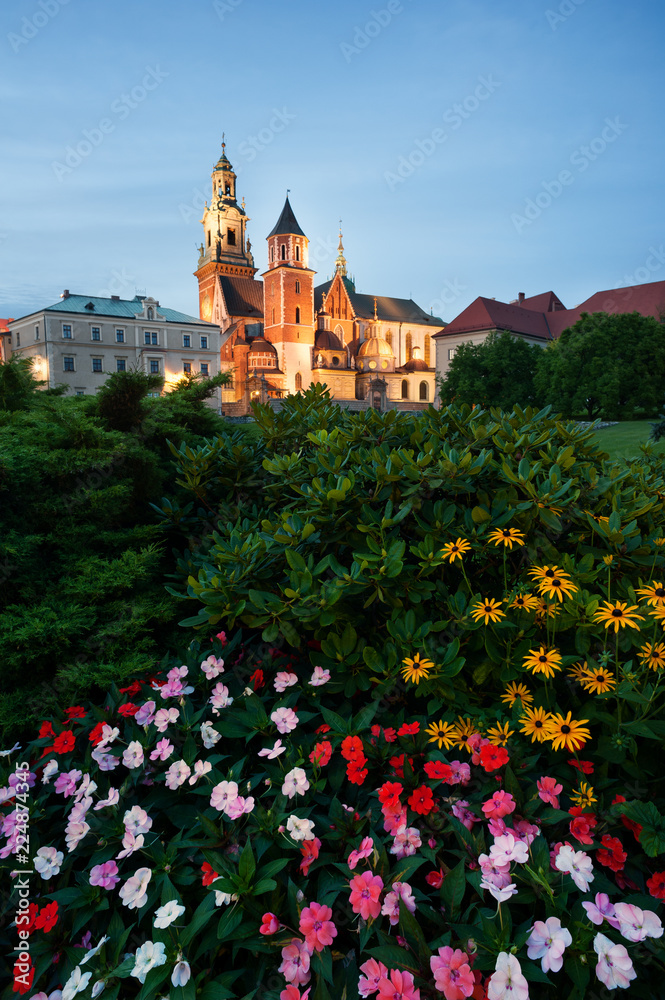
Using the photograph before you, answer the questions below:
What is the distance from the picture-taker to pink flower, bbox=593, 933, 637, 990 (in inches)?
49.9

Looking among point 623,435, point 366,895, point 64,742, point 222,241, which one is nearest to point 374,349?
point 222,241

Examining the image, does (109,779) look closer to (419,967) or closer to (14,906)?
(14,906)

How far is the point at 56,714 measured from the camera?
2.54m

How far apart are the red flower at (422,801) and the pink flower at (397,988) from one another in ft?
1.66

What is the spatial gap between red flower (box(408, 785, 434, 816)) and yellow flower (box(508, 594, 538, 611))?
704 millimetres

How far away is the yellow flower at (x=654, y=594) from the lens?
1850mm

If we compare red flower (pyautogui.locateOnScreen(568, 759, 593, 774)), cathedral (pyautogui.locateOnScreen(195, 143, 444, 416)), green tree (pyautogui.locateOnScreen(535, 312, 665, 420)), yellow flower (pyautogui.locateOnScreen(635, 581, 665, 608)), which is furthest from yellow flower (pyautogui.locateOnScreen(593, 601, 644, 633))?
cathedral (pyautogui.locateOnScreen(195, 143, 444, 416))

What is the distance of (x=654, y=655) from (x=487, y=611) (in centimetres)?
55

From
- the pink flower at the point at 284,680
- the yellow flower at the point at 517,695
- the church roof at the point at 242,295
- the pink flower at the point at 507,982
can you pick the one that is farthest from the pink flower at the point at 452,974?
the church roof at the point at 242,295

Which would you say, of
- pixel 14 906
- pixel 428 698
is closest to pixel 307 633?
pixel 428 698

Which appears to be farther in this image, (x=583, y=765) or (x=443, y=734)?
(x=443, y=734)

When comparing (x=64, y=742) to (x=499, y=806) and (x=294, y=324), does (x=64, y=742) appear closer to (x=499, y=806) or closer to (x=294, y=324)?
(x=499, y=806)

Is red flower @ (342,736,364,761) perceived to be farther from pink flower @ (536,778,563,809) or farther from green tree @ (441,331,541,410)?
green tree @ (441,331,541,410)

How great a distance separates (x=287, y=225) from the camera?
57.0 meters
